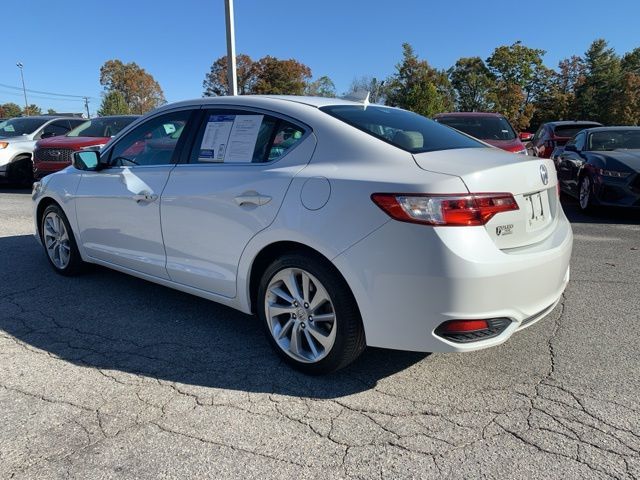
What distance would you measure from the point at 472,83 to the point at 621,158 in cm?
4345

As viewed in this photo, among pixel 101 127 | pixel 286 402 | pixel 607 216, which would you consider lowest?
pixel 607 216

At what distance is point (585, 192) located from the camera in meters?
8.40

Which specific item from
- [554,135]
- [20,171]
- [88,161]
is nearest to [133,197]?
[88,161]

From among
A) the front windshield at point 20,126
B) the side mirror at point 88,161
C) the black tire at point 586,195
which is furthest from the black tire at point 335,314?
the front windshield at point 20,126

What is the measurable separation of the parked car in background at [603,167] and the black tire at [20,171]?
37.6 feet

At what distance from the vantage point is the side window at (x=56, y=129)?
497 inches

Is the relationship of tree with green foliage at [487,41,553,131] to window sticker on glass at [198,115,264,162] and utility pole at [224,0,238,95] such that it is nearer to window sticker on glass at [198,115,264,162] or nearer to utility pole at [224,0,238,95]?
utility pole at [224,0,238,95]

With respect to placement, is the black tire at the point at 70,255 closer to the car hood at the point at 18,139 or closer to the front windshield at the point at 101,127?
the front windshield at the point at 101,127

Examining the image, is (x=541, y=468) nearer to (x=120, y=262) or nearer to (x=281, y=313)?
(x=281, y=313)

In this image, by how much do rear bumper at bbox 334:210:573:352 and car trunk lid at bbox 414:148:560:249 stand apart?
9 centimetres

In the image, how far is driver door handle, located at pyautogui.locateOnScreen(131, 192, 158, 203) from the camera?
369cm

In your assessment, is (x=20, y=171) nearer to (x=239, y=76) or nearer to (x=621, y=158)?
(x=621, y=158)

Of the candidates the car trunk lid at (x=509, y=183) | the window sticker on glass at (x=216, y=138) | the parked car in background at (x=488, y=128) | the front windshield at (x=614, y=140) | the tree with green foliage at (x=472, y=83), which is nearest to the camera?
the car trunk lid at (x=509, y=183)

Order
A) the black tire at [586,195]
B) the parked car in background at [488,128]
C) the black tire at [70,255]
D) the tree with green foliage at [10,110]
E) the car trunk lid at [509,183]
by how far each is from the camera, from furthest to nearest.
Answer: the tree with green foliage at [10,110], the parked car in background at [488,128], the black tire at [586,195], the black tire at [70,255], the car trunk lid at [509,183]
